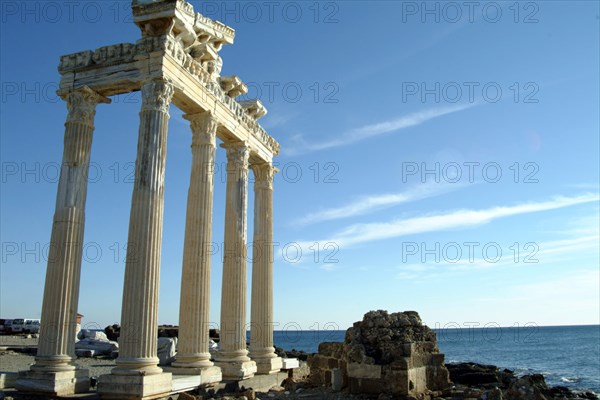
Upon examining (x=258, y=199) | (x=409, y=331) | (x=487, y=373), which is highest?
(x=258, y=199)

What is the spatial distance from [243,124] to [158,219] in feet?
24.0

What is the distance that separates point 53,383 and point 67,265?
320 centimetres

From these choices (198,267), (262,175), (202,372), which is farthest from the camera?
(262,175)

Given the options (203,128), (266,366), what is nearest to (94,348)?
(266,366)

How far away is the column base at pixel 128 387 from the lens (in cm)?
1357

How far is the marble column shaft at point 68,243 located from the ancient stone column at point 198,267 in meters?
3.03

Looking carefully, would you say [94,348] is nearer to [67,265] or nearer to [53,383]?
[67,265]

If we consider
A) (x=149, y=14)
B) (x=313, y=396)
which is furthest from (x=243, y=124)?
(x=313, y=396)

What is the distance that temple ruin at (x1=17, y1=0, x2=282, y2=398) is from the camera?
47.4 feet

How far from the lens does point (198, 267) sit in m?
17.1

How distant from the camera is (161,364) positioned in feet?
68.2

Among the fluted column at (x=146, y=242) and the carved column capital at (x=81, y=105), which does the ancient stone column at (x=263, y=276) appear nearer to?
the fluted column at (x=146, y=242)

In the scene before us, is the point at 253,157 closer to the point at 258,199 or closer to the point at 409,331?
the point at 258,199

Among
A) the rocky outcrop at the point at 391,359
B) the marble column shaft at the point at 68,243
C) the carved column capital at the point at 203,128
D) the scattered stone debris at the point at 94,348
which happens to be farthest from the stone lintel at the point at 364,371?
the scattered stone debris at the point at 94,348
